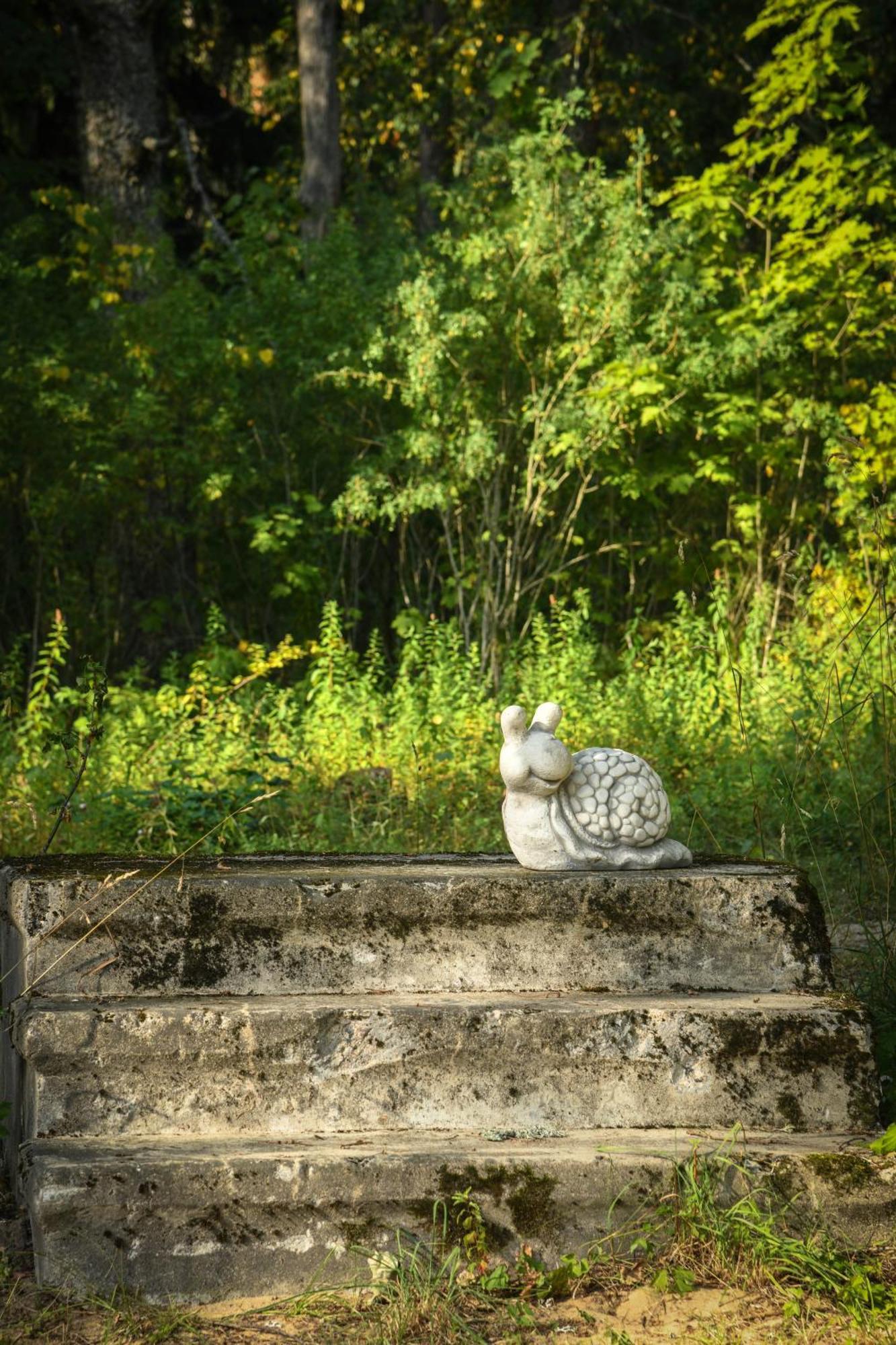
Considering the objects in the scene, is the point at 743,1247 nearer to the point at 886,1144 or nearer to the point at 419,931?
the point at 886,1144

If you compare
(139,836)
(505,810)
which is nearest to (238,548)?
(139,836)

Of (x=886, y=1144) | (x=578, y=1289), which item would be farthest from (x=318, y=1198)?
(x=886, y=1144)

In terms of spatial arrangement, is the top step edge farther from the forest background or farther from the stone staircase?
the forest background

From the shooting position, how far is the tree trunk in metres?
13.5

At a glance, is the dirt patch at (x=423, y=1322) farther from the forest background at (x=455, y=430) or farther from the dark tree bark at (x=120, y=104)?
the dark tree bark at (x=120, y=104)

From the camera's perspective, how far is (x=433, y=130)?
17469 millimetres

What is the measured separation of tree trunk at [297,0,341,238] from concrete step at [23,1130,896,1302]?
37.4ft

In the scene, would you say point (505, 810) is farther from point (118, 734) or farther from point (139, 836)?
point (118, 734)

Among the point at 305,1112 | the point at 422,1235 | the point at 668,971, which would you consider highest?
the point at 668,971

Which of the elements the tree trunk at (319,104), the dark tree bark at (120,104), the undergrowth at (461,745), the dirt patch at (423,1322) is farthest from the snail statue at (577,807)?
the tree trunk at (319,104)

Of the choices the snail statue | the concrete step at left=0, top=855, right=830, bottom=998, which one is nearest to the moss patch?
the concrete step at left=0, top=855, right=830, bottom=998

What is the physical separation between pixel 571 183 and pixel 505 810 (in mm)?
7544

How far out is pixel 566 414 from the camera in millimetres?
10188

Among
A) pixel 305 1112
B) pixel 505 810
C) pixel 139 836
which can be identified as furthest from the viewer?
pixel 139 836
